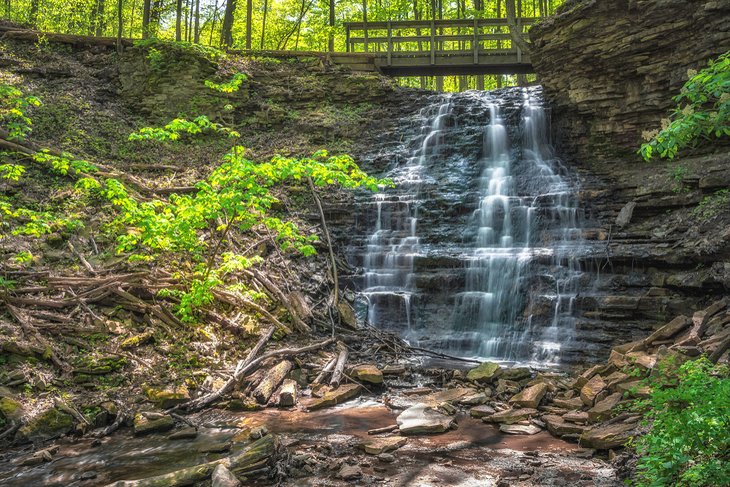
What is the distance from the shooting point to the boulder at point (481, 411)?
5965mm

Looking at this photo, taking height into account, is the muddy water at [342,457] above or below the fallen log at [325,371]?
below

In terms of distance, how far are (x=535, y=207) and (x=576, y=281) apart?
2670 mm

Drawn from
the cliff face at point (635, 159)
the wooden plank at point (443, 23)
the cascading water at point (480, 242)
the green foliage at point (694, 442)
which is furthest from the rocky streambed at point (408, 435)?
the wooden plank at point (443, 23)

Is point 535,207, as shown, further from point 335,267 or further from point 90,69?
point 90,69

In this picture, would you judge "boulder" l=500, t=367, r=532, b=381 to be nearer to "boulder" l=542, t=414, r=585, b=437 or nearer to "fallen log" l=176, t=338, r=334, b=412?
"boulder" l=542, t=414, r=585, b=437

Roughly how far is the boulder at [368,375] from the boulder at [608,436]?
2.87m

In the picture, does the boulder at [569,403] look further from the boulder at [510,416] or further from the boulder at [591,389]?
the boulder at [510,416]

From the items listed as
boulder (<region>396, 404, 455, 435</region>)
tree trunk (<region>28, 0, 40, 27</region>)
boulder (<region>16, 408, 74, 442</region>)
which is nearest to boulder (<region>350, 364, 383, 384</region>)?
boulder (<region>396, 404, 455, 435</region>)

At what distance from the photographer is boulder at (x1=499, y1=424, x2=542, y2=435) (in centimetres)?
545

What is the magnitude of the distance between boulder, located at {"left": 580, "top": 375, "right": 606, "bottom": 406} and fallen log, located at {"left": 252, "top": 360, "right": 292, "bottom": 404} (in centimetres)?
383

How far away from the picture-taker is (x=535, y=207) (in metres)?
11.4

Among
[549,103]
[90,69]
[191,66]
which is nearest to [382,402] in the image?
[549,103]

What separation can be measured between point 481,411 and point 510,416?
0.36 m

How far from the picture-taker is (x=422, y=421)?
5.62 metres
